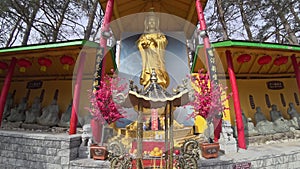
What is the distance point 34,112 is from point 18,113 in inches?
32.0

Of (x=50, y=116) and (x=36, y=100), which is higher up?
(x=36, y=100)

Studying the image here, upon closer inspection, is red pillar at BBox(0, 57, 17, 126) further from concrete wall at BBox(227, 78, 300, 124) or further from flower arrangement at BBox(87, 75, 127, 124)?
concrete wall at BBox(227, 78, 300, 124)

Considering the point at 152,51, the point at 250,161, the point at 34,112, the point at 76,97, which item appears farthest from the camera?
the point at 152,51

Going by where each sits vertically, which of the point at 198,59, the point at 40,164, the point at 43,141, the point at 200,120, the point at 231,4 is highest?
the point at 231,4

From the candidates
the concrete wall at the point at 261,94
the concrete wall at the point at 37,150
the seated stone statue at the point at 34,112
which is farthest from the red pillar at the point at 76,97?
the concrete wall at the point at 261,94

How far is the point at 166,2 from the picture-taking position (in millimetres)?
8609

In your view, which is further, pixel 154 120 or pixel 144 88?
pixel 154 120

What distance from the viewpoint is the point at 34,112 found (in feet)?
24.9

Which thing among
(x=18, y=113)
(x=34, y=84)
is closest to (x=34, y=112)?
(x=18, y=113)

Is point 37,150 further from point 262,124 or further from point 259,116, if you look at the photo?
point 259,116

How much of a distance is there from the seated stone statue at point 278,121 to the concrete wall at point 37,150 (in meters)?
6.80

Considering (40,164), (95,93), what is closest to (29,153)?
(40,164)

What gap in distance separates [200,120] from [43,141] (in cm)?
535

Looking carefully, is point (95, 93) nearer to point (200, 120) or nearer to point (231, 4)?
point (200, 120)
